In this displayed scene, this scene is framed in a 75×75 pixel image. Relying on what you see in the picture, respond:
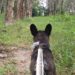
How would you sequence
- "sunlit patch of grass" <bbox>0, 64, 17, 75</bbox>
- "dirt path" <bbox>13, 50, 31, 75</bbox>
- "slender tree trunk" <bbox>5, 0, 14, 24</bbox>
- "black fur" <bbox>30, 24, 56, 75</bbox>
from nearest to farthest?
"black fur" <bbox>30, 24, 56, 75</bbox> → "sunlit patch of grass" <bbox>0, 64, 17, 75</bbox> → "dirt path" <bbox>13, 50, 31, 75</bbox> → "slender tree trunk" <bbox>5, 0, 14, 24</bbox>

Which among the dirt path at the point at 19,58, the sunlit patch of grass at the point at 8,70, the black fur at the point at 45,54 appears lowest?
the dirt path at the point at 19,58

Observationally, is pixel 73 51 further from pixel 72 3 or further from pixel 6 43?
pixel 72 3

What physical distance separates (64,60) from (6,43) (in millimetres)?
5726

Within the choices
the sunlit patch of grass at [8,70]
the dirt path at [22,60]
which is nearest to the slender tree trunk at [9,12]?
the dirt path at [22,60]

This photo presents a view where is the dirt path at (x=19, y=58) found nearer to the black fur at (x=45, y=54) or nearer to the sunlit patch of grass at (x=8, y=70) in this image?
the sunlit patch of grass at (x=8, y=70)

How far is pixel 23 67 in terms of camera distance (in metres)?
9.65

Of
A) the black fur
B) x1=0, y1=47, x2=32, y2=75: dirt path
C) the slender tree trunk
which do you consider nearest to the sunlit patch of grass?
x1=0, y1=47, x2=32, y2=75: dirt path

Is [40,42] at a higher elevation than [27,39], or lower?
higher

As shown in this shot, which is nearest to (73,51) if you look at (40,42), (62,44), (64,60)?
(62,44)

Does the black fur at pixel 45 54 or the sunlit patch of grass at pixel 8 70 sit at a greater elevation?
the black fur at pixel 45 54

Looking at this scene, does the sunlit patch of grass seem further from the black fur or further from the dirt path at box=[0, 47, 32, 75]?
the black fur

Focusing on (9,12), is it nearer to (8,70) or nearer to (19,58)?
(19,58)

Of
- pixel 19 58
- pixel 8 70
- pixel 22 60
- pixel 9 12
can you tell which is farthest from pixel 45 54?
pixel 9 12

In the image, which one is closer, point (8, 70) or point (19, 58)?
point (8, 70)
